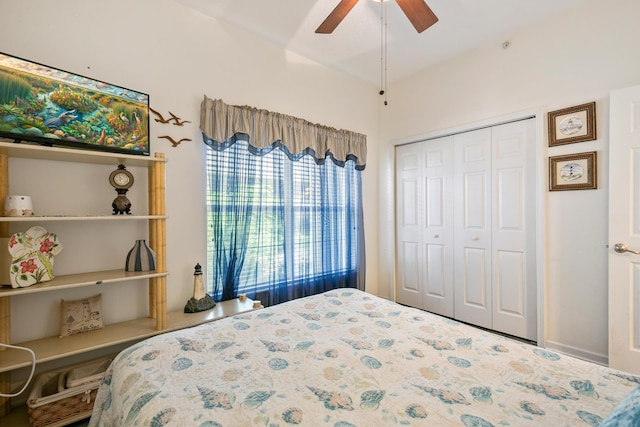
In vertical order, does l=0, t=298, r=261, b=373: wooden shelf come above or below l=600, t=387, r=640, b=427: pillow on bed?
below

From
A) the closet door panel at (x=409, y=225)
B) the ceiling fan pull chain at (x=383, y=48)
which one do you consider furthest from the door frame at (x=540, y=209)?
the ceiling fan pull chain at (x=383, y=48)

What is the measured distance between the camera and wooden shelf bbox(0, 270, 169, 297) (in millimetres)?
1427

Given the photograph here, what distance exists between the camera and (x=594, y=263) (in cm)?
218

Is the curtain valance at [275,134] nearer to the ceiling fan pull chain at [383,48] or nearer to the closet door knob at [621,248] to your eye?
the ceiling fan pull chain at [383,48]

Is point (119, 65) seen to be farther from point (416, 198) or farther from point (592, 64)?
point (592, 64)

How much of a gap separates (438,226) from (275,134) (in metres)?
2.02

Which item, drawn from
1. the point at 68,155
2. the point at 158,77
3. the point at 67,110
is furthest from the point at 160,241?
the point at 158,77

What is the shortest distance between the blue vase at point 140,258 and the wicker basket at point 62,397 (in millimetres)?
638

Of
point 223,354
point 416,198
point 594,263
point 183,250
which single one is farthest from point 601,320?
point 183,250

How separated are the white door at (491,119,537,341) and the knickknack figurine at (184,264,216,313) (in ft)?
8.59

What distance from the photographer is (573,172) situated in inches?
88.7

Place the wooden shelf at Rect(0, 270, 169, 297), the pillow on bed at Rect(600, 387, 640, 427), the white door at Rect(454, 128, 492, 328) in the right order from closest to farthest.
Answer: the pillow on bed at Rect(600, 387, 640, 427)
the wooden shelf at Rect(0, 270, 169, 297)
the white door at Rect(454, 128, 492, 328)

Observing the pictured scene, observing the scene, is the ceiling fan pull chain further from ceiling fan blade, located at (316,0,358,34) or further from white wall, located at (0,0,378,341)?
white wall, located at (0,0,378,341)

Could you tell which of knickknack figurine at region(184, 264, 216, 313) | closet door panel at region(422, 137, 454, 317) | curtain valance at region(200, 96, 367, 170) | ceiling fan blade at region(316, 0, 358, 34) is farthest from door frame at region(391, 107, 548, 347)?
knickknack figurine at region(184, 264, 216, 313)
